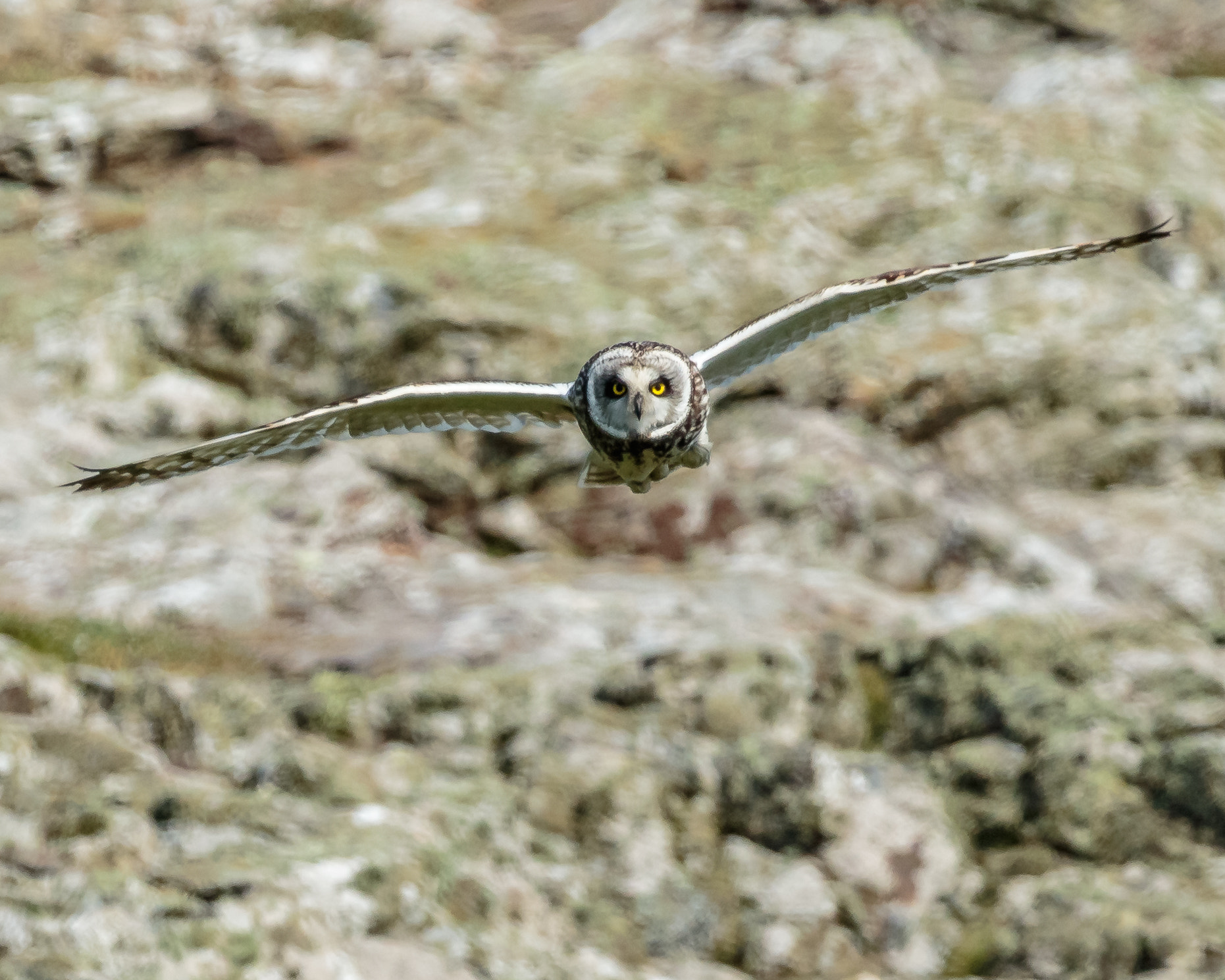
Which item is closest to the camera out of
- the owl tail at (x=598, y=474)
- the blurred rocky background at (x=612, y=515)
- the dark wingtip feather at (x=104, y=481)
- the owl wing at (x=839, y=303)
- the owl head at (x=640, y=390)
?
the dark wingtip feather at (x=104, y=481)

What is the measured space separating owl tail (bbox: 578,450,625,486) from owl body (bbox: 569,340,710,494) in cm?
29

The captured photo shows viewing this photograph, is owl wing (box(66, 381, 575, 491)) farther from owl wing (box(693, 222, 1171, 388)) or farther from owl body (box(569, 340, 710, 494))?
owl wing (box(693, 222, 1171, 388))

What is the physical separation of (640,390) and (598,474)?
1095 millimetres

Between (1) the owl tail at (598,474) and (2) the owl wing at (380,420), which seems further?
(1) the owl tail at (598,474)

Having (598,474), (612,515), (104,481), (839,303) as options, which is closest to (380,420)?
(598,474)

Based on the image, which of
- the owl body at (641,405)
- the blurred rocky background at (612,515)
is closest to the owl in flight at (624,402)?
the owl body at (641,405)

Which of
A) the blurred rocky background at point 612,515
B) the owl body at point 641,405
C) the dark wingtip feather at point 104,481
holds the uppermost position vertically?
the owl body at point 641,405

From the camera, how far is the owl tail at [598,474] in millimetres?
7324

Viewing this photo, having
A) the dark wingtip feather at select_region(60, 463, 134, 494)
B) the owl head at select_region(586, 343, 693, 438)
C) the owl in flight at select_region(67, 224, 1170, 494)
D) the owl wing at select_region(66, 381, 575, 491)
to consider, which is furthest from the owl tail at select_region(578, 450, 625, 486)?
the dark wingtip feather at select_region(60, 463, 134, 494)

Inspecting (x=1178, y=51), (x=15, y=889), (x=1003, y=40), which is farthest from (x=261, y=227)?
(x=1178, y=51)

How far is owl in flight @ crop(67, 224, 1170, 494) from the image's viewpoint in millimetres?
6508

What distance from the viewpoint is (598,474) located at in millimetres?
7457

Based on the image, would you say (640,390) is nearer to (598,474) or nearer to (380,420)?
(598,474)

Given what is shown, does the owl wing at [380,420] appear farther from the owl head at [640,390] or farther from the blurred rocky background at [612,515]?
the blurred rocky background at [612,515]
